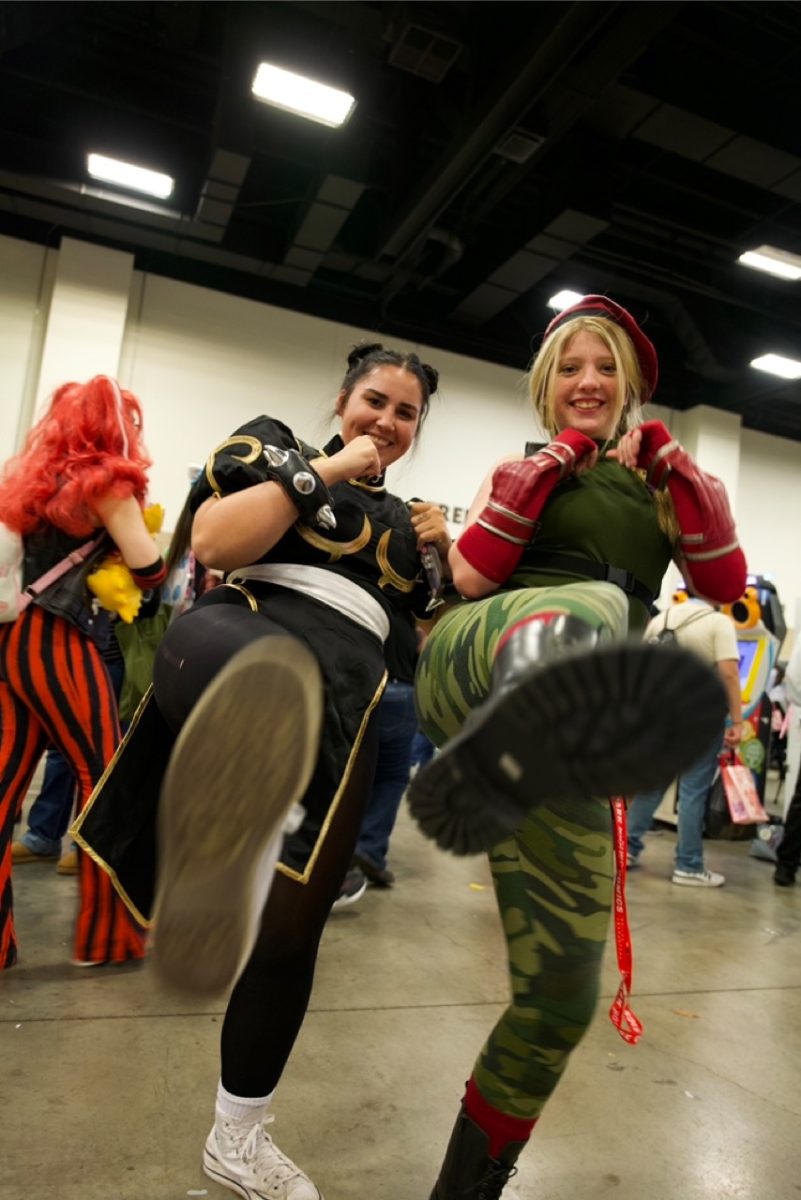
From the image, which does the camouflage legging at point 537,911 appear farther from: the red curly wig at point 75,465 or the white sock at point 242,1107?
the red curly wig at point 75,465

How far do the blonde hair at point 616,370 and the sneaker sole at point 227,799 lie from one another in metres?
0.75

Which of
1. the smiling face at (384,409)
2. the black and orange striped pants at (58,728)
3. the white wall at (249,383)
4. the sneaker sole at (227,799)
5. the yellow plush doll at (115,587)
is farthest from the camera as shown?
the white wall at (249,383)

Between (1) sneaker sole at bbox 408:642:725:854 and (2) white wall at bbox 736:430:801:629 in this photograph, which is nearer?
(1) sneaker sole at bbox 408:642:725:854

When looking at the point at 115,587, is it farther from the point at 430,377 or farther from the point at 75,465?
the point at 430,377

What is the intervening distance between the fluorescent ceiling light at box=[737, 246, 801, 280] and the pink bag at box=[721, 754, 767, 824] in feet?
15.6

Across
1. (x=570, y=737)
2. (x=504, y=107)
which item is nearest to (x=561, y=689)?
(x=570, y=737)

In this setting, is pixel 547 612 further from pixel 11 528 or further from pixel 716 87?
pixel 716 87

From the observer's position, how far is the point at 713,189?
6277mm

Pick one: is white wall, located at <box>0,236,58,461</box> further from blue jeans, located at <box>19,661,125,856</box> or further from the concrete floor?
the concrete floor

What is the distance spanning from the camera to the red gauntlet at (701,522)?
1131 millimetres

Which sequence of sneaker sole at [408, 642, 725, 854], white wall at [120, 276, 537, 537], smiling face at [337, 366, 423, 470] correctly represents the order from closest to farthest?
sneaker sole at [408, 642, 725, 854]
smiling face at [337, 366, 423, 470]
white wall at [120, 276, 537, 537]

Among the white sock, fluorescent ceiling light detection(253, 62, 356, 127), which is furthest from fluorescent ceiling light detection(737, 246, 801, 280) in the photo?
the white sock

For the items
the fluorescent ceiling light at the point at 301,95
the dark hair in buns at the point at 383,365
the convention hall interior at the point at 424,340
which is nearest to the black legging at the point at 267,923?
the convention hall interior at the point at 424,340

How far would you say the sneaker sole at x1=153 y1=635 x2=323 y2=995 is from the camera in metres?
0.85
